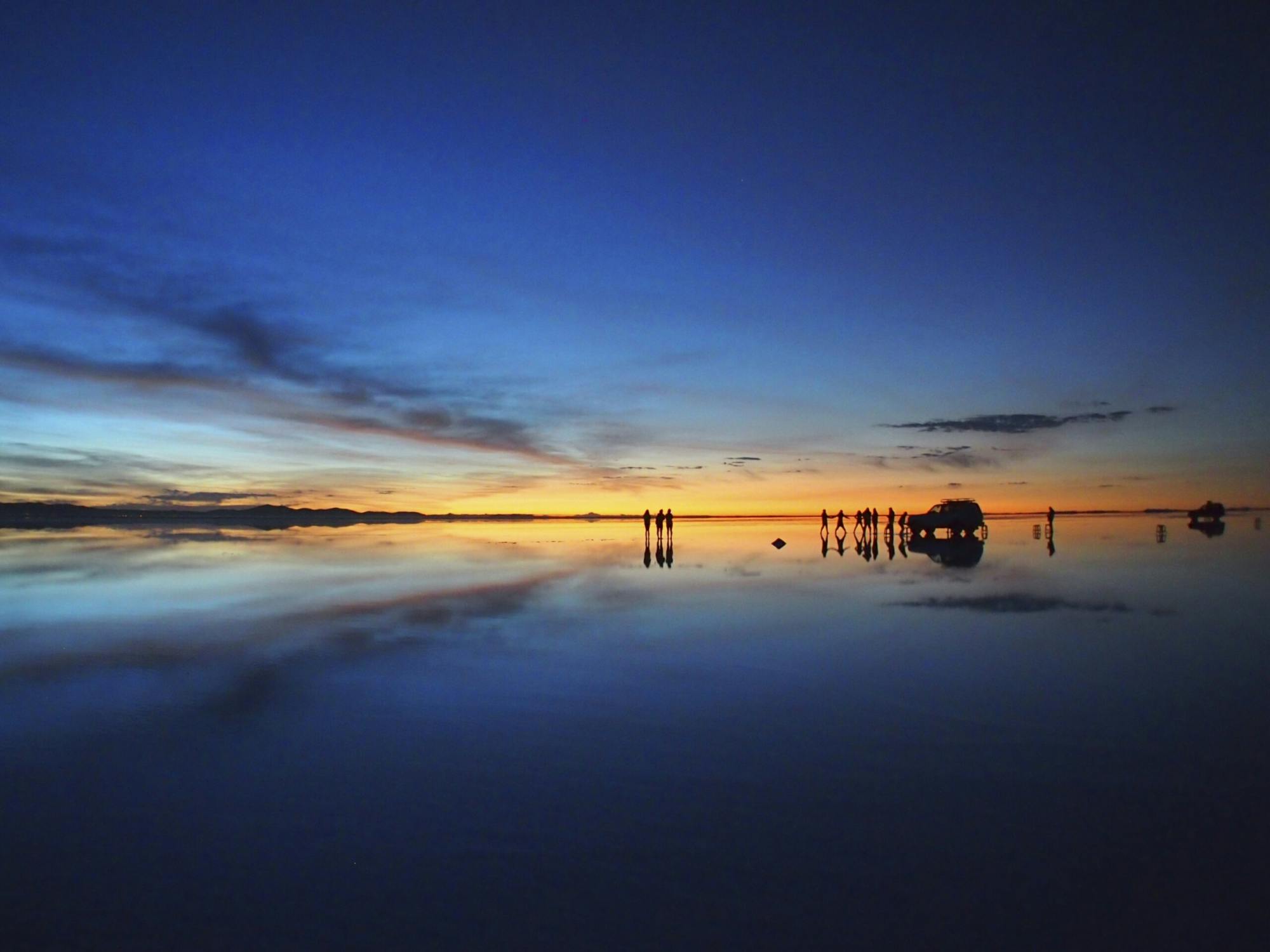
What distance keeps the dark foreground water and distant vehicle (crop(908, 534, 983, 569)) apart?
16.4m

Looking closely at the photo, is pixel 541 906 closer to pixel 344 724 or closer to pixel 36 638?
pixel 344 724

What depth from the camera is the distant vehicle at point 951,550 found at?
34.0m

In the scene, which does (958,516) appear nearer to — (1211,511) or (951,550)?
(951,550)

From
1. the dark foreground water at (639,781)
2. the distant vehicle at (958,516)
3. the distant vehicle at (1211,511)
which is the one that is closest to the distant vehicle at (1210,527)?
the distant vehicle at (1211,511)

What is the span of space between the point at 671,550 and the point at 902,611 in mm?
26760

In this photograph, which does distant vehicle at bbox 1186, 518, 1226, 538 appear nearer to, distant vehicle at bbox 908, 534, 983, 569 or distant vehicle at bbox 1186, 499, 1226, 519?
distant vehicle at bbox 1186, 499, 1226, 519

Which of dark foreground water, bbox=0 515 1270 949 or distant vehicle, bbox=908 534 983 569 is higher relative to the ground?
distant vehicle, bbox=908 534 983 569

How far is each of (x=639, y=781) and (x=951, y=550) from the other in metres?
40.6

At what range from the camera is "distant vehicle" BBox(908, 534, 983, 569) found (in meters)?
34.0

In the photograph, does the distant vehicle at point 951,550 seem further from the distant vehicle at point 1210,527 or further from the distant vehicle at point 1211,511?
the distant vehicle at point 1211,511

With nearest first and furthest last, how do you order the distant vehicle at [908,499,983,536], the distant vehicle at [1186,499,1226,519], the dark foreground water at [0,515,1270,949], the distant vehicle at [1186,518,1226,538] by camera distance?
the dark foreground water at [0,515,1270,949] < the distant vehicle at [908,499,983,536] < the distant vehicle at [1186,518,1226,538] < the distant vehicle at [1186,499,1226,519]

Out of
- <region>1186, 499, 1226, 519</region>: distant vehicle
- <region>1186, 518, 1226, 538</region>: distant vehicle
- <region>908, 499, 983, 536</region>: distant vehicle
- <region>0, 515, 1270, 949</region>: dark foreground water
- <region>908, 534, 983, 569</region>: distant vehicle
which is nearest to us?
<region>0, 515, 1270, 949</region>: dark foreground water

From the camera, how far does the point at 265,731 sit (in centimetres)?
913

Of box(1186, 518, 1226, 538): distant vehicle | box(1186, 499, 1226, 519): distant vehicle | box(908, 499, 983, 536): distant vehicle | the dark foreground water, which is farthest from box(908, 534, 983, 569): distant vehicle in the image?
box(1186, 499, 1226, 519): distant vehicle
